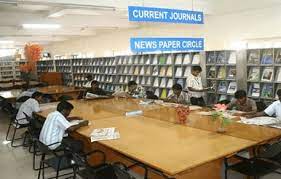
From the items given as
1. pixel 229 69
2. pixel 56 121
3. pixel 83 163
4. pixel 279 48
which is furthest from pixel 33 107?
pixel 279 48

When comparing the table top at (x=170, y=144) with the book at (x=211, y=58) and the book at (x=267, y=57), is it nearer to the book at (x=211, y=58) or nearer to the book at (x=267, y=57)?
the book at (x=267, y=57)

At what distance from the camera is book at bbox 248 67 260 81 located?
6.38 m

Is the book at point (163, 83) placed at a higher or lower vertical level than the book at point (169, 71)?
lower

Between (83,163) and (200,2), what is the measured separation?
15.8ft

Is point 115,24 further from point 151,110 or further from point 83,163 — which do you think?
point 83,163

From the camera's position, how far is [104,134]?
3639mm

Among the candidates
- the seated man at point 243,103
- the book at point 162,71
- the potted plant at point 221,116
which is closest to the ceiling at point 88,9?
the book at point 162,71

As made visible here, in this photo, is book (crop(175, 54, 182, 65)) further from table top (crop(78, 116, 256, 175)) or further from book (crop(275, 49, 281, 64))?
table top (crop(78, 116, 256, 175))

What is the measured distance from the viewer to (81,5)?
5.57 metres

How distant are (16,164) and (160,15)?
3.58 metres

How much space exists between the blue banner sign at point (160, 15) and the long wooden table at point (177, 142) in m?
1.55

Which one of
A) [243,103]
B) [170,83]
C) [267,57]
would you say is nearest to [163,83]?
[170,83]

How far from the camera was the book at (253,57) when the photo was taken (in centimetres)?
631

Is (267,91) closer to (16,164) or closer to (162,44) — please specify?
(162,44)
